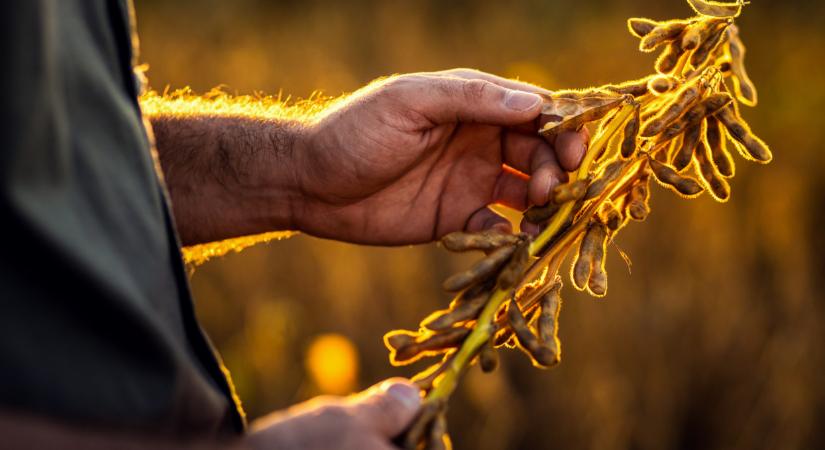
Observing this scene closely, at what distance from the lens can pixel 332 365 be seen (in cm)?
325

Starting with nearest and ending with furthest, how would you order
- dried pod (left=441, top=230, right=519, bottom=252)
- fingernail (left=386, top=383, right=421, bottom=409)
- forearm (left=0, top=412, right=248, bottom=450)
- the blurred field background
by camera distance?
forearm (left=0, top=412, right=248, bottom=450) < fingernail (left=386, top=383, right=421, bottom=409) < dried pod (left=441, top=230, right=519, bottom=252) < the blurred field background

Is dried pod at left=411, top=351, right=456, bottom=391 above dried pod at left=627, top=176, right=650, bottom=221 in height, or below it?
below

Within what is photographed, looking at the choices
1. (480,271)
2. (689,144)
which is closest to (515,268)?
(480,271)

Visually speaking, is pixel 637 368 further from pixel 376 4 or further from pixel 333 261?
pixel 376 4

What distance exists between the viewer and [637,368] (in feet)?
10.6

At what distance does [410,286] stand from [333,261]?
0.38 meters

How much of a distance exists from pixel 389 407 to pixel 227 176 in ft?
3.54

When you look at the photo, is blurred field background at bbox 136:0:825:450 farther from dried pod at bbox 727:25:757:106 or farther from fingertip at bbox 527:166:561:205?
dried pod at bbox 727:25:757:106

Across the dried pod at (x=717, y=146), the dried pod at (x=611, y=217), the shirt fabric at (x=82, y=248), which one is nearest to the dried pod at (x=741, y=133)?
the dried pod at (x=717, y=146)

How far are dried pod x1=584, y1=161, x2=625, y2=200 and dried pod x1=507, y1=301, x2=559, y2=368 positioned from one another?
0.22 meters

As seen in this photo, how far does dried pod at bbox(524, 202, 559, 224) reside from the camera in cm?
145

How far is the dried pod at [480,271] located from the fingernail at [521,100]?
0.40m

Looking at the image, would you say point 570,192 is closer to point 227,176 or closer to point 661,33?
point 661,33

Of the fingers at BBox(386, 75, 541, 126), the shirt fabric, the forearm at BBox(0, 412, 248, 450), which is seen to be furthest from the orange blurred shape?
the forearm at BBox(0, 412, 248, 450)
